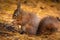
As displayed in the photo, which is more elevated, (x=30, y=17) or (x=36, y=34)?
(x=30, y=17)

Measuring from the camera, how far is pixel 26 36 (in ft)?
20.1

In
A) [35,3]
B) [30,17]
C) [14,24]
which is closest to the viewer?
[30,17]

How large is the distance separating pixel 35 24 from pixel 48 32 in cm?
42

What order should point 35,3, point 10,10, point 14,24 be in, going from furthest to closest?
point 35,3 → point 10,10 → point 14,24

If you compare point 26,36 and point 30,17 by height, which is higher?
point 30,17

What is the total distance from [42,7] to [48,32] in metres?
5.58

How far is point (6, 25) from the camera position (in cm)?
719

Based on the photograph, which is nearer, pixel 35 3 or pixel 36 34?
pixel 36 34

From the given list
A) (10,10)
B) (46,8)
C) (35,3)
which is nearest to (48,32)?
(10,10)

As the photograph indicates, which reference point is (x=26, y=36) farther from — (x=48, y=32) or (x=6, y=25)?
(x=6, y=25)

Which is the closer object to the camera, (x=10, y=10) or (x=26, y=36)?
(x=26, y=36)

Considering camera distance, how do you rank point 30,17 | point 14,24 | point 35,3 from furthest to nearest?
point 35,3
point 14,24
point 30,17

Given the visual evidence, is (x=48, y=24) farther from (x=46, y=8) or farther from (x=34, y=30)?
(x=46, y=8)

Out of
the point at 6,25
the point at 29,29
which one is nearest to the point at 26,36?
the point at 29,29
